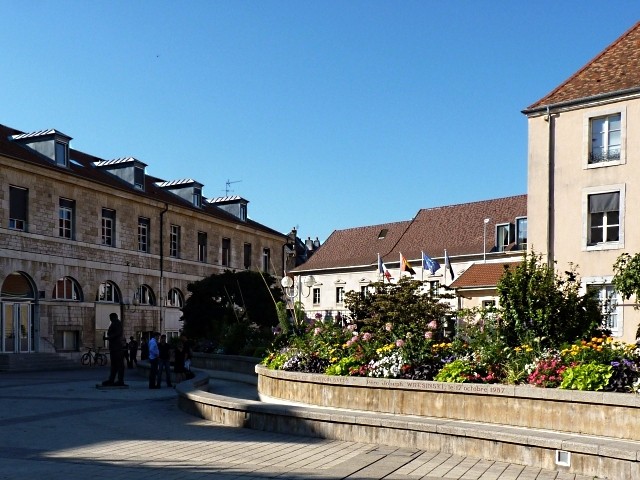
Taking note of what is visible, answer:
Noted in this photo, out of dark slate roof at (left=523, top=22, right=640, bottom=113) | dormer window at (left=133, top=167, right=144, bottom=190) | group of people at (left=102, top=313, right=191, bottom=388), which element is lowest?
group of people at (left=102, top=313, right=191, bottom=388)

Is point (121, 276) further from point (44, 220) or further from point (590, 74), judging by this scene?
point (590, 74)

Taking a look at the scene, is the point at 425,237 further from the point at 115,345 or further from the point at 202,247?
the point at 115,345

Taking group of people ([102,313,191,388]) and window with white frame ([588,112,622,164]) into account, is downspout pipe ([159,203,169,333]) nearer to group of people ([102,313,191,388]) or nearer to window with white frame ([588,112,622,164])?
group of people ([102,313,191,388])

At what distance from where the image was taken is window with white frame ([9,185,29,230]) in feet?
120

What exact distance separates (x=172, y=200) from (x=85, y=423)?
37299 millimetres

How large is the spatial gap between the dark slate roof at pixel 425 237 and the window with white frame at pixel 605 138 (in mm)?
28352

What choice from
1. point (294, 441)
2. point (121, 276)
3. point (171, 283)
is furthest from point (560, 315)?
point (171, 283)

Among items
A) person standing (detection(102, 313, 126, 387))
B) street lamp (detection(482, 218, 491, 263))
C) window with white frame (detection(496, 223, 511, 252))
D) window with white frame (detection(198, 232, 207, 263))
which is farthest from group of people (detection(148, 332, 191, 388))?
window with white frame (detection(496, 223, 511, 252))

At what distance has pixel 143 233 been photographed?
4625 cm

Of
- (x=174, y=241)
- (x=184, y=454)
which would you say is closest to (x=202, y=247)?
(x=174, y=241)

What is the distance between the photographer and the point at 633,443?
8.46 m

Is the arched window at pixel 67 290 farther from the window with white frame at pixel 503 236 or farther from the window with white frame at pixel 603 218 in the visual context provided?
the window with white frame at pixel 503 236

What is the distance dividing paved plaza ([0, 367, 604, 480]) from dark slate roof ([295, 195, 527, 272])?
45222 millimetres

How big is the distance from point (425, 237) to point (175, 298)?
21.2m
